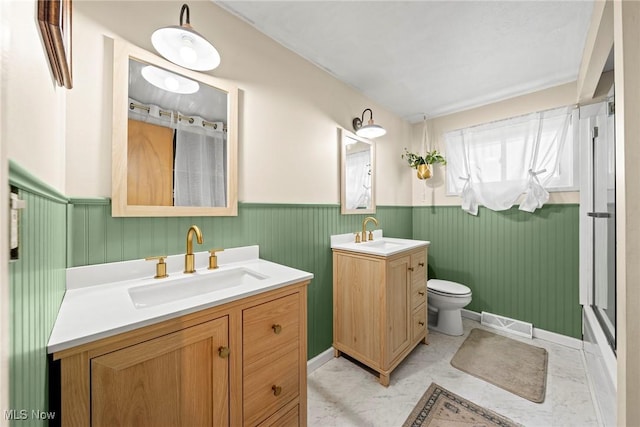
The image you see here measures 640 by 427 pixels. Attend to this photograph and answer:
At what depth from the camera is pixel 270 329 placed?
1.01 m

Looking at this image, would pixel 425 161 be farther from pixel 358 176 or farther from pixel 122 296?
pixel 122 296

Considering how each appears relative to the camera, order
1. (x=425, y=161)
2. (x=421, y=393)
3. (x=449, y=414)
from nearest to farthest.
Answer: (x=449, y=414)
(x=421, y=393)
(x=425, y=161)

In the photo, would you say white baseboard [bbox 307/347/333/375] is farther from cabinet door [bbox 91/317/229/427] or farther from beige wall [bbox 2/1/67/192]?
beige wall [bbox 2/1/67/192]

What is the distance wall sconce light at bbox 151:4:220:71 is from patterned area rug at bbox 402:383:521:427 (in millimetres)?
2238

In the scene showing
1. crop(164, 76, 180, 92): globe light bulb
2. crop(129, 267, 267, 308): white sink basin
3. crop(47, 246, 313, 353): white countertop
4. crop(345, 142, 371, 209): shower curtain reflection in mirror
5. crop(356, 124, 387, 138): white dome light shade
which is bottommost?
crop(129, 267, 267, 308): white sink basin

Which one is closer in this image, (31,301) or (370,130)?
(31,301)

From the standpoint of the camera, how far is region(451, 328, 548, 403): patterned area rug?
1658mm

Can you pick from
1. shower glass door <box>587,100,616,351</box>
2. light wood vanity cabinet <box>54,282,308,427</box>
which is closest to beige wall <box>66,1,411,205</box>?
light wood vanity cabinet <box>54,282,308,427</box>

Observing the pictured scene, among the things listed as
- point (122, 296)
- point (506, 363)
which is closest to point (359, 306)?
point (506, 363)

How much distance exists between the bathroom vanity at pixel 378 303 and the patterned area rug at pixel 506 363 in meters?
0.40

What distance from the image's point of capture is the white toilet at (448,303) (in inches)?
89.7

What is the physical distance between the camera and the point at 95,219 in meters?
1.02

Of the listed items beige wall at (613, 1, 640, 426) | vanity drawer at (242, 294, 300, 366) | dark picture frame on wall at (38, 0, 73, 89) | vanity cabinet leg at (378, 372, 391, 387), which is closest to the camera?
dark picture frame on wall at (38, 0, 73, 89)

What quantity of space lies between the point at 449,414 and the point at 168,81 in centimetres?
241
